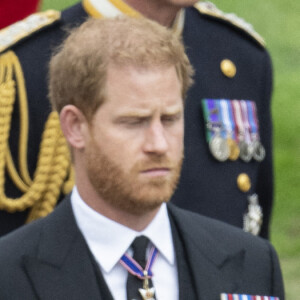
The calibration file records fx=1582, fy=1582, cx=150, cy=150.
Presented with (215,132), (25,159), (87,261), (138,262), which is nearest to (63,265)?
(87,261)

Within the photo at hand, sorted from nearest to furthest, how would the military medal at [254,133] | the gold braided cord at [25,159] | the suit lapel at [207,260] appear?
1. the suit lapel at [207,260]
2. the gold braided cord at [25,159]
3. the military medal at [254,133]

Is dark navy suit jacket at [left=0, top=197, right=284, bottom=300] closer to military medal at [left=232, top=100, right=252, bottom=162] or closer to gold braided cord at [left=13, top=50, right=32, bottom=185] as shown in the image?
gold braided cord at [left=13, top=50, right=32, bottom=185]

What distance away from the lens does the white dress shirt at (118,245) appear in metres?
3.45

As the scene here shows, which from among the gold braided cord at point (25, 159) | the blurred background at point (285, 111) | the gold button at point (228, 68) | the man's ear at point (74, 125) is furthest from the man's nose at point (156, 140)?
the blurred background at point (285, 111)

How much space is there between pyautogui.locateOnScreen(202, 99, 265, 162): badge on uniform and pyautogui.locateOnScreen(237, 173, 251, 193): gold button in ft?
0.16

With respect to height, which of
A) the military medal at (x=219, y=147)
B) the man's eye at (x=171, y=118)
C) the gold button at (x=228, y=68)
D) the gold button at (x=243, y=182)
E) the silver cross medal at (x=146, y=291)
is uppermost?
the man's eye at (x=171, y=118)

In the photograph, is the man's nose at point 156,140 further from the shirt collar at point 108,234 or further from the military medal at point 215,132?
the military medal at point 215,132

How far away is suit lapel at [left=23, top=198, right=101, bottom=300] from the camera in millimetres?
3443

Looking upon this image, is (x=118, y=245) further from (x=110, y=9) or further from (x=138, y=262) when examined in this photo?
(x=110, y=9)

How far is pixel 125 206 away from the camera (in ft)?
11.1

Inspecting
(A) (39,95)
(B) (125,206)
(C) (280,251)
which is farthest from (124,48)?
(C) (280,251)

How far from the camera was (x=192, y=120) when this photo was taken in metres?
4.54

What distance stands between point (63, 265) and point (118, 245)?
13 cm

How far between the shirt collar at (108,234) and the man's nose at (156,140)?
8.2 inches
